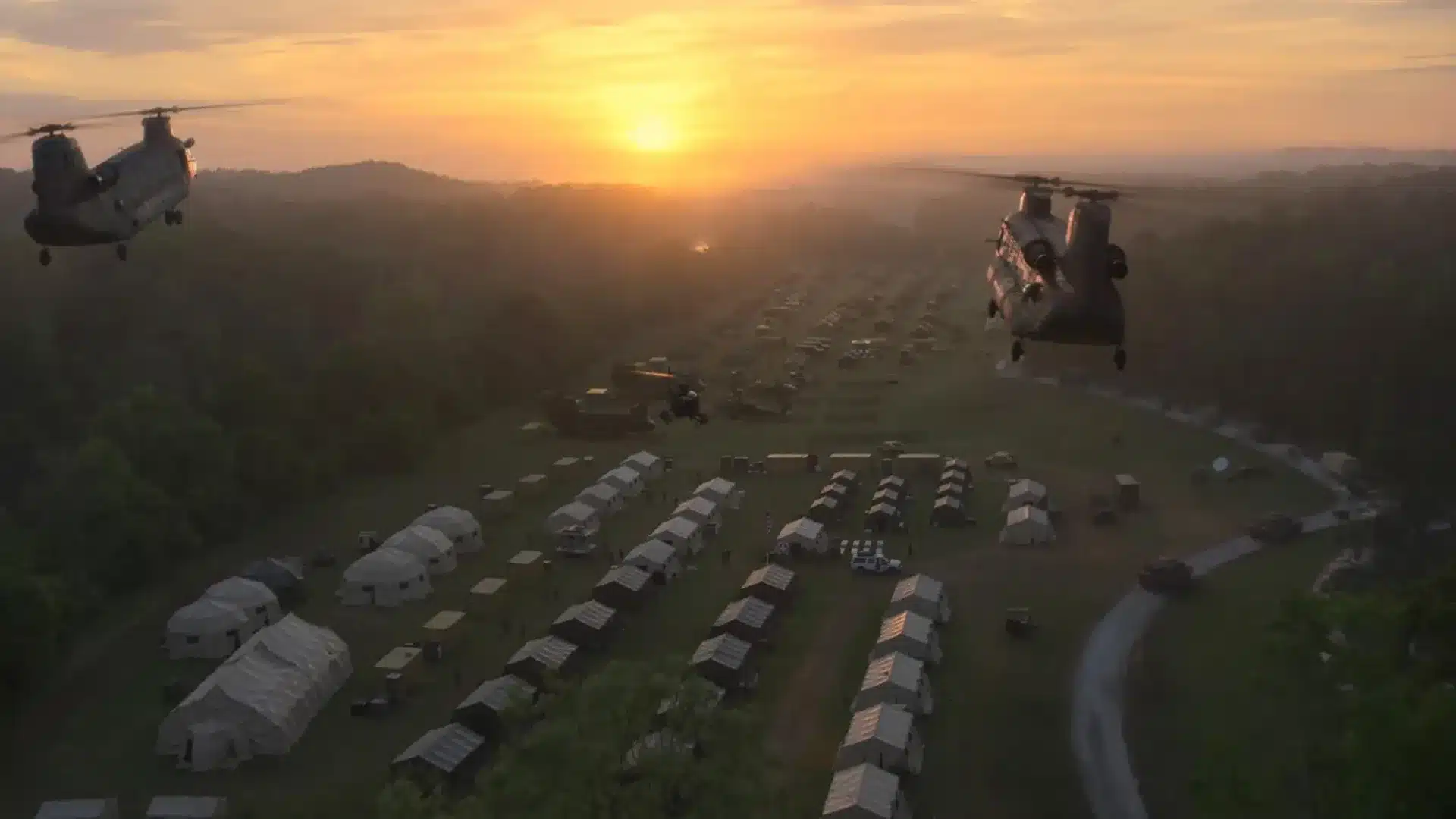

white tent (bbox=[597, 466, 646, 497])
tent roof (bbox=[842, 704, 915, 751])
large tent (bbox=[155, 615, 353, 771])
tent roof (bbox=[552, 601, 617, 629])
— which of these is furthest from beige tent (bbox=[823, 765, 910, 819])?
white tent (bbox=[597, 466, 646, 497])

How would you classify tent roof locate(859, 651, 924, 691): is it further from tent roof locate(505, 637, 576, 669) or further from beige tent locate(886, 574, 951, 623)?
tent roof locate(505, 637, 576, 669)

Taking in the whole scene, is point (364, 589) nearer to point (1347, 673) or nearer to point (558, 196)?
point (1347, 673)

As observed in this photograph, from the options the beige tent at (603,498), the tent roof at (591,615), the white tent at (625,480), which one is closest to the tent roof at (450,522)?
the beige tent at (603,498)

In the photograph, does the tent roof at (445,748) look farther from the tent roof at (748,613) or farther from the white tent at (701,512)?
the white tent at (701,512)

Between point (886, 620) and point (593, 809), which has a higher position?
point (593, 809)

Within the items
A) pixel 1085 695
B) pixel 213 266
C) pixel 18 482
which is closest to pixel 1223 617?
pixel 1085 695

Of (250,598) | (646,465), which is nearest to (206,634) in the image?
(250,598)
